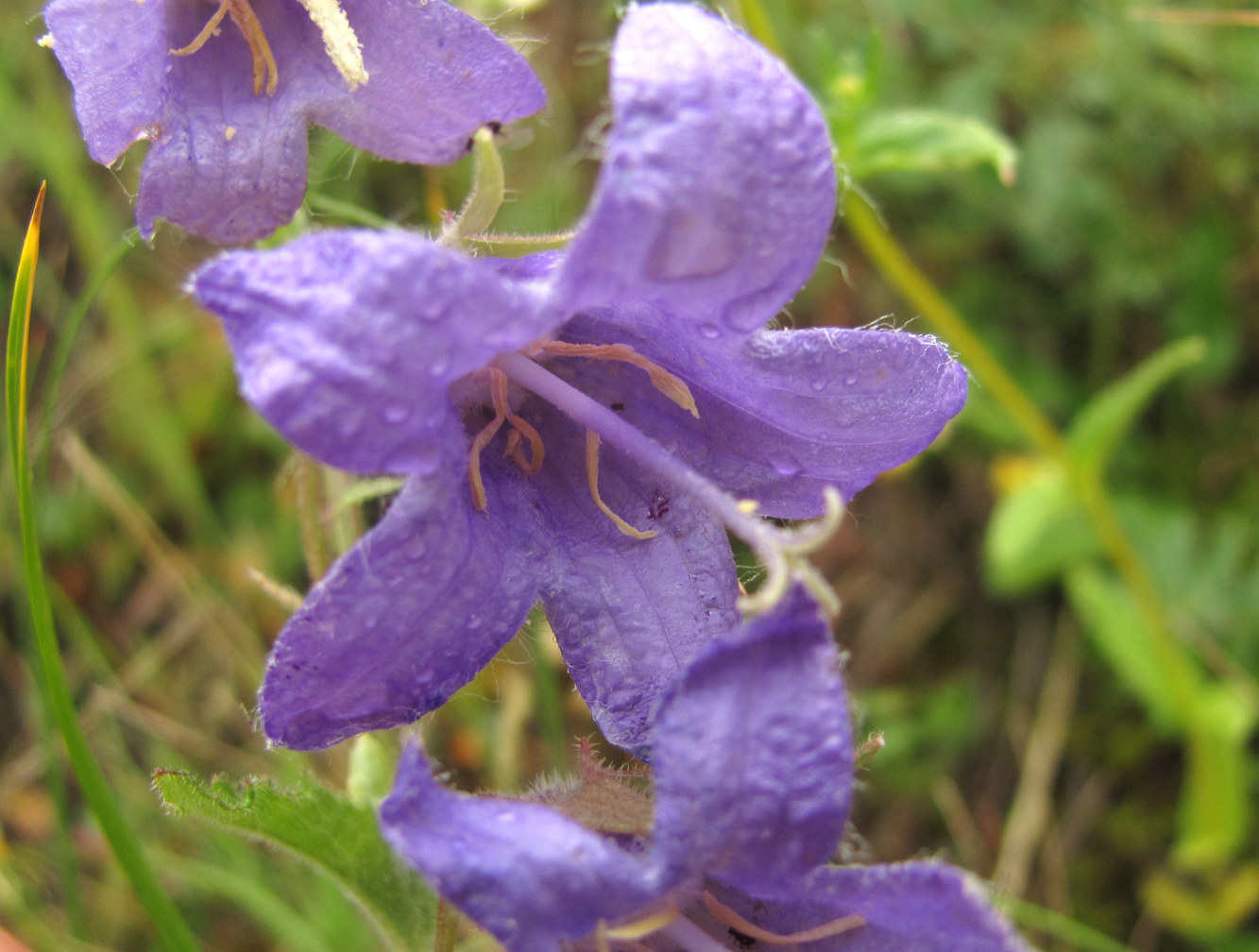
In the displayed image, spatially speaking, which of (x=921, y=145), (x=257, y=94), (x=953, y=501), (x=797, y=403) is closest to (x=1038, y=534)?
(x=953, y=501)

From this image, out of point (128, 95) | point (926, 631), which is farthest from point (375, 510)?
point (926, 631)

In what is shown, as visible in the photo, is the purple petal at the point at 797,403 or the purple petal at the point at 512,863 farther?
the purple petal at the point at 797,403

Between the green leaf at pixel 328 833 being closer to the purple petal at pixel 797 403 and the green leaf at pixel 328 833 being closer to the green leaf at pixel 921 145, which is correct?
the purple petal at pixel 797 403

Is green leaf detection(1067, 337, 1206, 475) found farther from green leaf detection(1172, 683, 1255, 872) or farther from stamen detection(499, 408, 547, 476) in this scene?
stamen detection(499, 408, 547, 476)

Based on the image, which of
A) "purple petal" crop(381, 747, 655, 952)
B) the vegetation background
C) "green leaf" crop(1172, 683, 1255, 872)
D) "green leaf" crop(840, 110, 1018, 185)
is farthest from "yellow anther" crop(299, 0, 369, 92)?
"green leaf" crop(1172, 683, 1255, 872)

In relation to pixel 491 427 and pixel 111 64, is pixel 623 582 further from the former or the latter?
pixel 111 64

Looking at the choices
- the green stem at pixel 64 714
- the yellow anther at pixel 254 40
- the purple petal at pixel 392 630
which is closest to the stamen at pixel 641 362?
the purple petal at pixel 392 630
